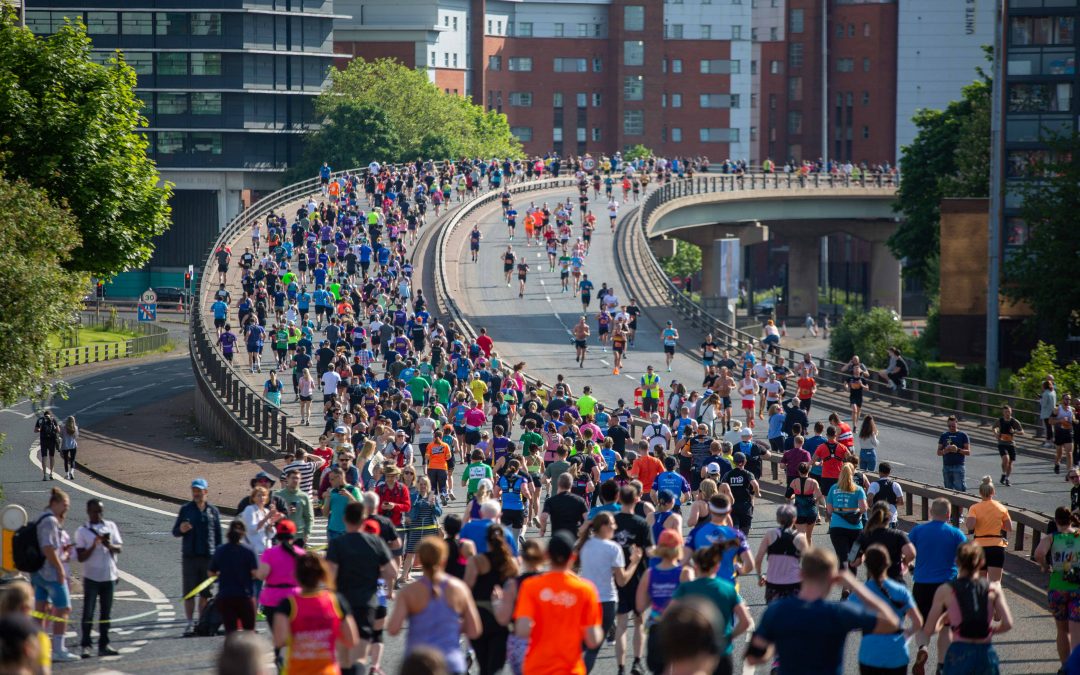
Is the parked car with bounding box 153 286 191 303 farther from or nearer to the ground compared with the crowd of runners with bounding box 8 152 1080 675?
farther from the ground

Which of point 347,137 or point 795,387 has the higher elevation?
point 347,137

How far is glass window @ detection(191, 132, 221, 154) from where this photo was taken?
4112 inches

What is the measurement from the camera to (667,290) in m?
60.6

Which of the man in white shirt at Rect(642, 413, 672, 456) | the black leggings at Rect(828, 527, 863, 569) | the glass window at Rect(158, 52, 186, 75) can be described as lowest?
the black leggings at Rect(828, 527, 863, 569)

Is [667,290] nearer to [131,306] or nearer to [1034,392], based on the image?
[1034,392]

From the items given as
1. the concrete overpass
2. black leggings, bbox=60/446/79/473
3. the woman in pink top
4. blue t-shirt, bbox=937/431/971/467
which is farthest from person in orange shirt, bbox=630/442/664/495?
the concrete overpass

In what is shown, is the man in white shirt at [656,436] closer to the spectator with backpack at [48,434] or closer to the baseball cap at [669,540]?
the baseball cap at [669,540]

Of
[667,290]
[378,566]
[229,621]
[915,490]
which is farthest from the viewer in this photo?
[667,290]

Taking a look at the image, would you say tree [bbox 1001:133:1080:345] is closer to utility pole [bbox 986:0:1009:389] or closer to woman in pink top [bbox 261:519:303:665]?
utility pole [bbox 986:0:1009:389]

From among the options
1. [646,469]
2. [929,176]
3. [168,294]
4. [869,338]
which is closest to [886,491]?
[646,469]

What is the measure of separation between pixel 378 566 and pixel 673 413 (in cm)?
2293

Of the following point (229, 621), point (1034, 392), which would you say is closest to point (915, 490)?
point (229, 621)

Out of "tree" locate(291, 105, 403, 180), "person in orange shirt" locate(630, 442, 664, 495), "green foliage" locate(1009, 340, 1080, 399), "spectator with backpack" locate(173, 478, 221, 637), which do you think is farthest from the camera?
"tree" locate(291, 105, 403, 180)

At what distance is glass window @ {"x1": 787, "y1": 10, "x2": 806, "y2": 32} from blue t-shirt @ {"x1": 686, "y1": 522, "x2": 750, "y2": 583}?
130818 millimetres
